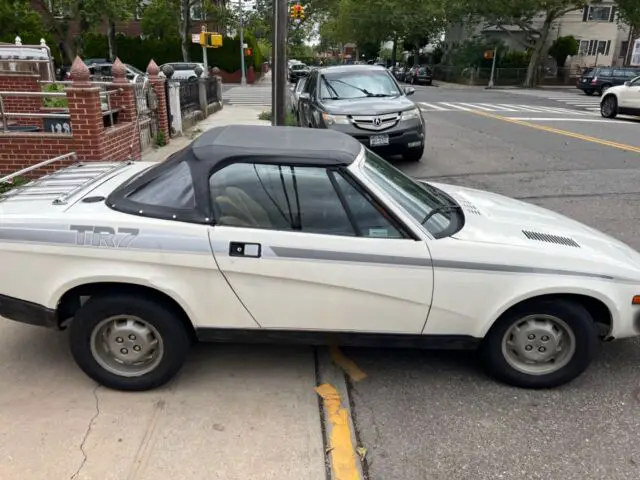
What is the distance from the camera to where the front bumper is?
30.5 feet

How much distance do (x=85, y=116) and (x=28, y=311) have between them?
4846 millimetres

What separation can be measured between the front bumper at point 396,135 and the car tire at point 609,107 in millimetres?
11447

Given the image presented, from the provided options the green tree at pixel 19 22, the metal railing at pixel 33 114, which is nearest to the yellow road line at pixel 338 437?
the metal railing at pixel 33 114

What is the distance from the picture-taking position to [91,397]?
3189 mm

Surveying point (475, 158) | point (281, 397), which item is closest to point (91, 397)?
point (281, 397)

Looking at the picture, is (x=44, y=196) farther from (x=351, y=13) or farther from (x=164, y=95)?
(x=351, y=13)

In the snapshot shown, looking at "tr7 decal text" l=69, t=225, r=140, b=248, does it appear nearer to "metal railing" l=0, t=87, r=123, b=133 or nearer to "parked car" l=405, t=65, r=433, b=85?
"metal railing" l=0, t=87, r=123, b=133

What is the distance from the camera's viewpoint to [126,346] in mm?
3182

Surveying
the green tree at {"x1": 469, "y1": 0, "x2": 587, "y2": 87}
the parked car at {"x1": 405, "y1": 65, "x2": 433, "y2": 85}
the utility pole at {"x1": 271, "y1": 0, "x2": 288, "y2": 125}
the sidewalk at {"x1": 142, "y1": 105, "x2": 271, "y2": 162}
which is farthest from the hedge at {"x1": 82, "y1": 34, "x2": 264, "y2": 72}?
the utility pole at {"x1": 271, "y1": 0, "x2": 288, "y2": 125}

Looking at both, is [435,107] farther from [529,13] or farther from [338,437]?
[338,437]

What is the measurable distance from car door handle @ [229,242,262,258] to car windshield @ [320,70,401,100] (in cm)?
764

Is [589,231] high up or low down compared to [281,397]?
up

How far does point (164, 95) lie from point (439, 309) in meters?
9.88

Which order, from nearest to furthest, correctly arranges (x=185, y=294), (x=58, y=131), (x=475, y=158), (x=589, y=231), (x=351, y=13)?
(x=185, y=294)
(x=589, y=231)
(x=58, y=131)
(x=475, y=158)
(x=351, y=13)
